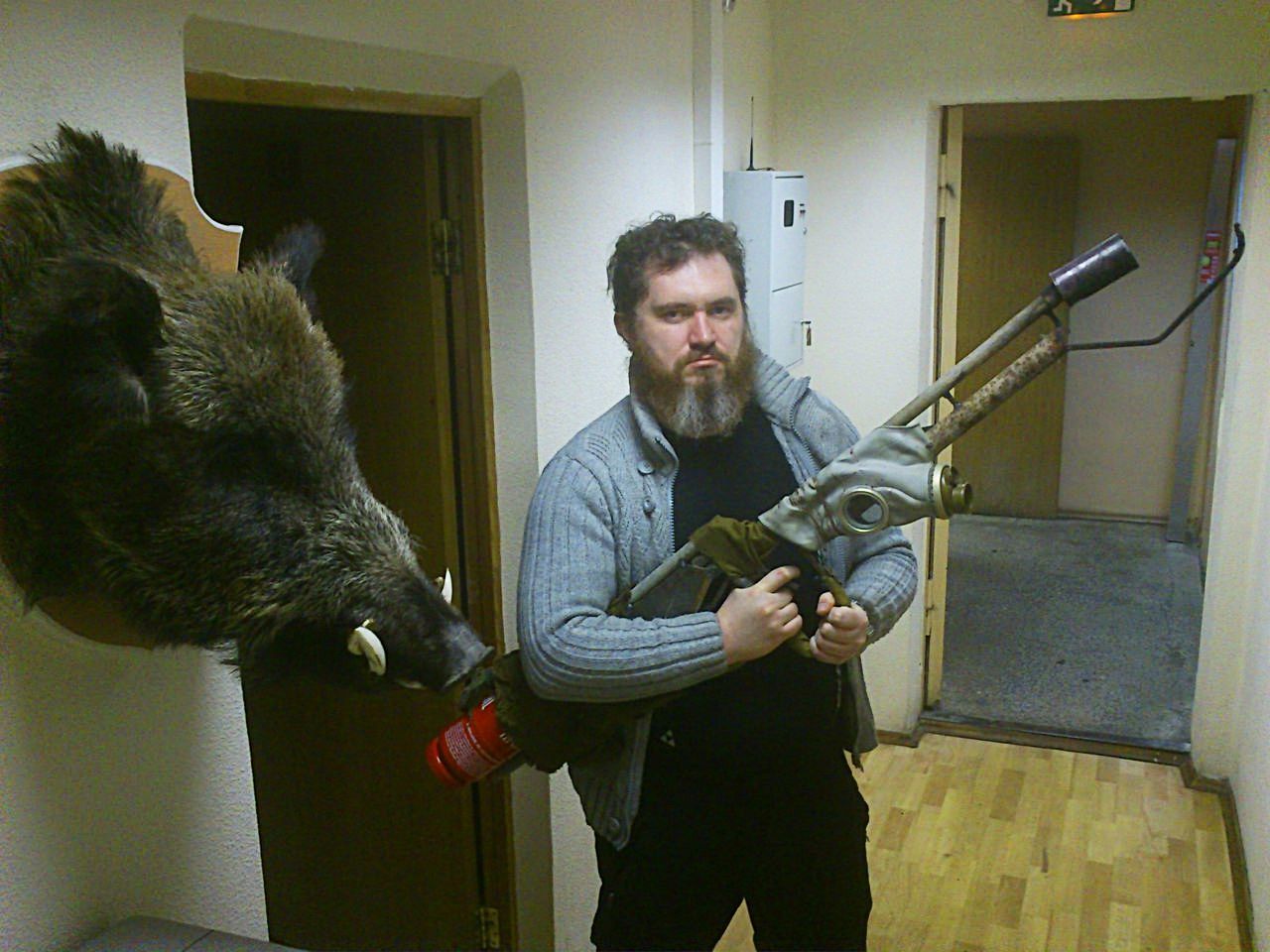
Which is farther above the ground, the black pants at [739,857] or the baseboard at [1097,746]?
the black pants at [739,857]

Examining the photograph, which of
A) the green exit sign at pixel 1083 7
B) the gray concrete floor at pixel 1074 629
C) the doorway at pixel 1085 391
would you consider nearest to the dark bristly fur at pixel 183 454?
the green exit sign at pixel 1083 7

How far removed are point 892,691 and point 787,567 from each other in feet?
8.03

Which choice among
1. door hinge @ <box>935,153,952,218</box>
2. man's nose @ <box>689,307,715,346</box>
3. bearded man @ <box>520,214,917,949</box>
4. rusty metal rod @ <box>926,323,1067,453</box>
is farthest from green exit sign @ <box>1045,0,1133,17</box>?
rusty metal rod @ <box>926,323,1067,453</box>

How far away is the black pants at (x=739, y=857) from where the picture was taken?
5.43 feet

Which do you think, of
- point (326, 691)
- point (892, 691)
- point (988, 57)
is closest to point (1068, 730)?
point (892, 691)

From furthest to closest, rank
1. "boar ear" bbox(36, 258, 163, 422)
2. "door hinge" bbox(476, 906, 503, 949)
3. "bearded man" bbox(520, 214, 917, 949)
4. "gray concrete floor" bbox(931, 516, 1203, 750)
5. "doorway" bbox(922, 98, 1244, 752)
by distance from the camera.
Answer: "doorway" bbox(922, 98, 1244, 752) → "gray concrete floor" bbox(931, 516, 1203, 750) → "door hinge" bbox(476, 906, 503, 949) → "bearded man" bbox(520, 214, 917, 949) → "boar ear" bbox(36, 258, 163, 422)

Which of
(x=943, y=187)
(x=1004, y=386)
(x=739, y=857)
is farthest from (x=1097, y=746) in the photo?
(x=1004, y=386)

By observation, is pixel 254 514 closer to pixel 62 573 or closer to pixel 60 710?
pixel 62 573

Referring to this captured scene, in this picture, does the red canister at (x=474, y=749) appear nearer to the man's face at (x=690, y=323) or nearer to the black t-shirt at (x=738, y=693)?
the black t-shirt at (x=738, y=693)

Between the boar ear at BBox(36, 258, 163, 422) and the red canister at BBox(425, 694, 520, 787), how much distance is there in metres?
0.71

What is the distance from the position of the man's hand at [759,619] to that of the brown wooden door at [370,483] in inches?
39.1

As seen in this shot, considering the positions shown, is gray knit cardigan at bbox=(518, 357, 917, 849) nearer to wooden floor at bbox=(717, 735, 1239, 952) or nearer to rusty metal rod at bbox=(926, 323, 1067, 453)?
rusty metal rod at bbox=(926, 323, 1067, 453)

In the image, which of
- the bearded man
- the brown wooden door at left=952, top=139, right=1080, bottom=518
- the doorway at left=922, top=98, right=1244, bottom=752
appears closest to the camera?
the bearded man

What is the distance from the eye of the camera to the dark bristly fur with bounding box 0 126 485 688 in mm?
969
